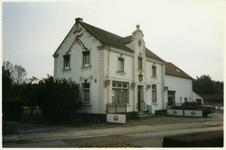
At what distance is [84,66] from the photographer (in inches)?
755

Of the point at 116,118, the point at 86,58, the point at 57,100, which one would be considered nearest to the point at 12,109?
the point at 57,100

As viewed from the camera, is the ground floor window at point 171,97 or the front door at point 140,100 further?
the ground floor window at point 171,97

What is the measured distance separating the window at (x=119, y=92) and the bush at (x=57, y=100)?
3.37 metres

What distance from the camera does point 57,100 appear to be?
52.7ft

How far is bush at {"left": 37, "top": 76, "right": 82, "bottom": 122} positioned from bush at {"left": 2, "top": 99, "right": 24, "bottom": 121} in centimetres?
425

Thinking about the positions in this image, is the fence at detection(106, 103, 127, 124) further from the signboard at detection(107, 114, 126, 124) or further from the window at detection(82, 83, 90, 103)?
the window at detection(82, 83, 90, 103)

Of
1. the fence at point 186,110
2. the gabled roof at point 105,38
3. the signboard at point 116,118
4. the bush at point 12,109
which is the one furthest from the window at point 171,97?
the bush at point 12,109

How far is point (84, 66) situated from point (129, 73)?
4495 millimetres

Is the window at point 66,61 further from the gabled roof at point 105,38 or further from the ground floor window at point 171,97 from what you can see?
the ground floor window at point 171,97

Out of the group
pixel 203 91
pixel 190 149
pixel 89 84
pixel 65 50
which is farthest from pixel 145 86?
pixel 203 91

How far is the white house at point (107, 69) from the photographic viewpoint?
59.0 ft

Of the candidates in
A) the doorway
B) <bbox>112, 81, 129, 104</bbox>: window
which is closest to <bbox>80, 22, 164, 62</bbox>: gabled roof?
<bbox>112, 81, 129, 104</bbox>: window

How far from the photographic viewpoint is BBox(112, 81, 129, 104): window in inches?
740

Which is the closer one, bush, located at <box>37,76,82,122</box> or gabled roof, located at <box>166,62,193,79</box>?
bush, located at <box>37,76,82,122</box>
